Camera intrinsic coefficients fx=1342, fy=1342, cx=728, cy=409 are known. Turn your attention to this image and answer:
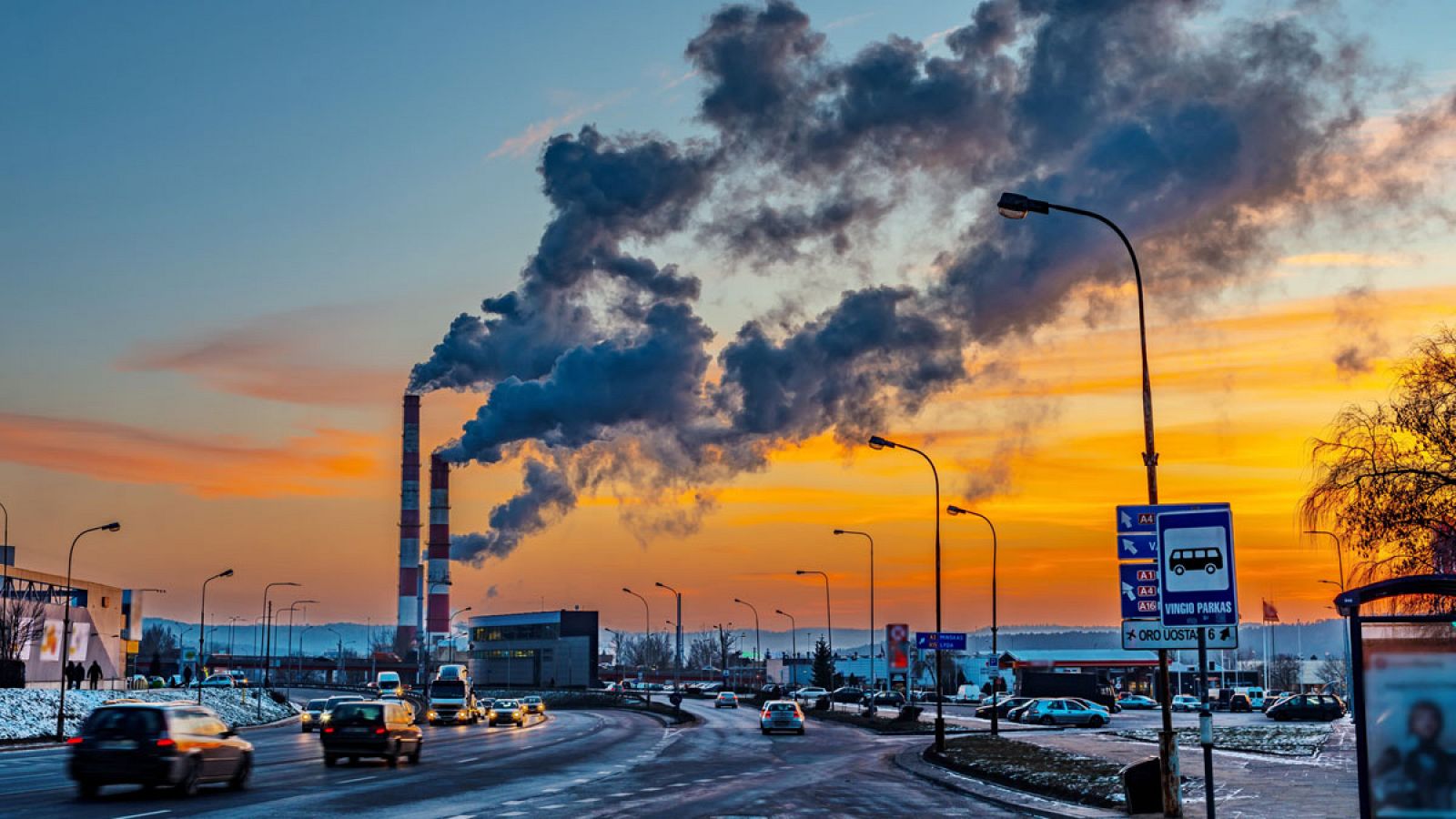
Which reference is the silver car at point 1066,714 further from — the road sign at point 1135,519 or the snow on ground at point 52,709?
the road sign at point 1135,519

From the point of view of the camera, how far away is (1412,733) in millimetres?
12070

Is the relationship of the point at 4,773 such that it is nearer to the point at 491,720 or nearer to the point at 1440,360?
the point at 1440,360

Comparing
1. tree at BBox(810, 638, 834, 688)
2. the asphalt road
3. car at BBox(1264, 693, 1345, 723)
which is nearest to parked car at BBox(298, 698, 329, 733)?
the asphalt road

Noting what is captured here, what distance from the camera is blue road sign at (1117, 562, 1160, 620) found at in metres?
20.9

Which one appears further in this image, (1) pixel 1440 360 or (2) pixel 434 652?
(2) pixel 434 652

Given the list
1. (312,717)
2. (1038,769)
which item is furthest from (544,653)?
(1038,769)

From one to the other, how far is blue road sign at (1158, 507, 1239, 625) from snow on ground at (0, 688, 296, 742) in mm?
31027

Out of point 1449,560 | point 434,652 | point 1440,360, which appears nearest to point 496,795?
point 1449,560

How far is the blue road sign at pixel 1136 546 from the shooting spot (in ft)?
70.3

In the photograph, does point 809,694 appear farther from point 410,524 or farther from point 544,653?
point 544,653

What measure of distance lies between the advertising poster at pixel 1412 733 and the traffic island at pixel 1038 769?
44.3 feet

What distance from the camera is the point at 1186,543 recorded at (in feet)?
61.6

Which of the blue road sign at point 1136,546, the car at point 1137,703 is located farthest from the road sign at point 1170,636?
the car at point 1137,703

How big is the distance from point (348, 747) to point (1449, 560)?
29.5 m
